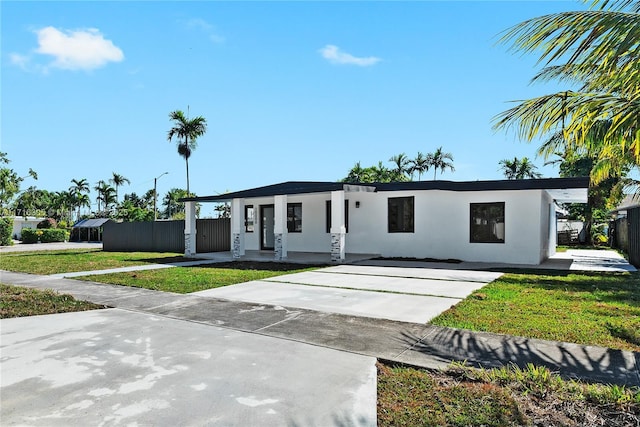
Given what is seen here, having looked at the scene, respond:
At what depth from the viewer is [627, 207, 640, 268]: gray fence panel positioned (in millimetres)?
12246

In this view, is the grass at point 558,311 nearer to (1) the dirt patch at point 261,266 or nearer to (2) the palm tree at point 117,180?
(1) the dirt patch at point 261,266

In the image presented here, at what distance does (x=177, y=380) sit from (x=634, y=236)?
14877mm

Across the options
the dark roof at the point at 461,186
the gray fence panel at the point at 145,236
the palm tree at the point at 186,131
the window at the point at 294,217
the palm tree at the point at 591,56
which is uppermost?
the palm tree at the point at 186,131

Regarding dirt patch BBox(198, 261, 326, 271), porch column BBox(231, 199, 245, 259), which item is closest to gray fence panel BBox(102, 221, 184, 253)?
porch column BBox(231, 199, 245, 259)

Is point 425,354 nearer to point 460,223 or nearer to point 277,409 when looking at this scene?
point 277,409

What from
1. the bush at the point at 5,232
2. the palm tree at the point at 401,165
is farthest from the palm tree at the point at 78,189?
the palm tree at the point at 401,165

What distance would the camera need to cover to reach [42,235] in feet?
132

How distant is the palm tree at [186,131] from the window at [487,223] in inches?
937

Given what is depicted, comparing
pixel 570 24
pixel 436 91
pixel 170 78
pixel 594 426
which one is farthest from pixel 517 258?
pixel 170 78

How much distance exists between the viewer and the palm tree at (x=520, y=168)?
3888 centimetres

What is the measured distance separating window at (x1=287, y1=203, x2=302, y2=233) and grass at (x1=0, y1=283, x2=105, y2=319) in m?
10.8

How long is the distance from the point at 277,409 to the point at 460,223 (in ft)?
41.6

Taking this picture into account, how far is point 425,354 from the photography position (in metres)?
4.30

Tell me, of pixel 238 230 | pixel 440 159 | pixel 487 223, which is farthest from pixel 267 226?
pixel 440 159
